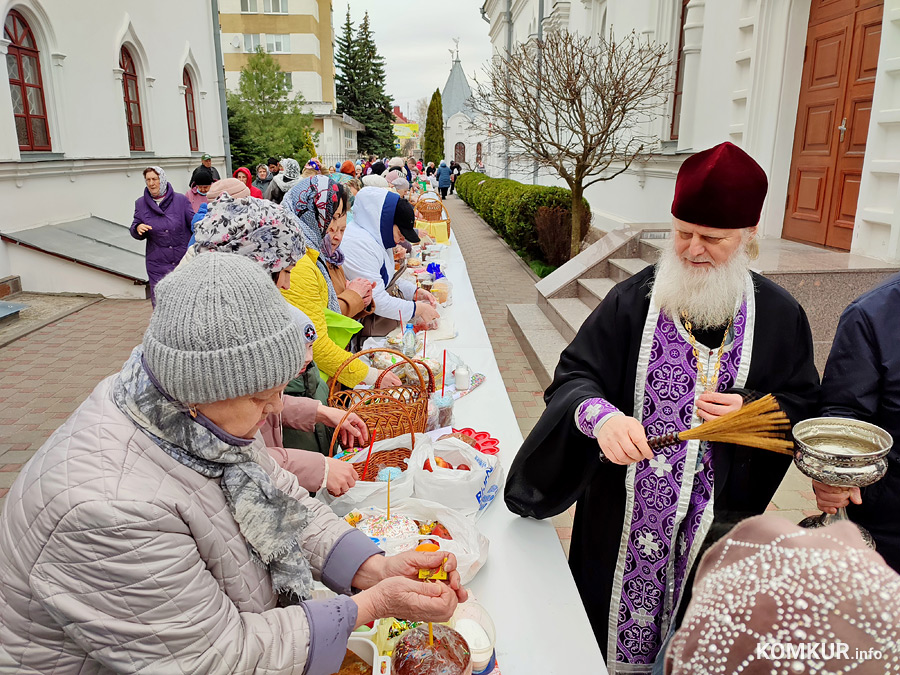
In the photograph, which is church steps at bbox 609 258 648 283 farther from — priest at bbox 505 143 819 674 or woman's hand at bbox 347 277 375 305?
priest at bbox 505 143 819 674

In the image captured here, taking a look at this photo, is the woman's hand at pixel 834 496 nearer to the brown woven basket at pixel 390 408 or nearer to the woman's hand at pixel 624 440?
the woman's hand at pixel 624 440

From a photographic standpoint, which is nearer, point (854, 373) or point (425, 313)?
point (854, 373)

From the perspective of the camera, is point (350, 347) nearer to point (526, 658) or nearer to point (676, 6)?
point (526, 658)

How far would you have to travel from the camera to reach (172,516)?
1105 mm

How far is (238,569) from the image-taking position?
1.26m

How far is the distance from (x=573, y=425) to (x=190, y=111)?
18.1m

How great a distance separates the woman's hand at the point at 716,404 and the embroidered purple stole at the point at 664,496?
4.1 inches

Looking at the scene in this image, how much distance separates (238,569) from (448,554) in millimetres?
518

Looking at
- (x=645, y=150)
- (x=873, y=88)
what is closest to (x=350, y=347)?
(x=873, y=88)

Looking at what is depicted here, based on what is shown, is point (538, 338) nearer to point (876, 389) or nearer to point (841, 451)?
point (876, 389)

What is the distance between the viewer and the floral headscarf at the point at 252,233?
7.18 ft

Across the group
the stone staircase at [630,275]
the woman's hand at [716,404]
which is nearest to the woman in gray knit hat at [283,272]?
A: the woman's hand at [716,404]

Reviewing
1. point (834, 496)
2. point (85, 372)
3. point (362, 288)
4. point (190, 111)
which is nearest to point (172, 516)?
point (834, 496)

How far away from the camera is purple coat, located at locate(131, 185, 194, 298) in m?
6.79
